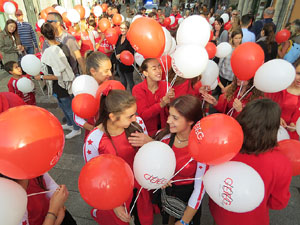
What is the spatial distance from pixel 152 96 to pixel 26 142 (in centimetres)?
168

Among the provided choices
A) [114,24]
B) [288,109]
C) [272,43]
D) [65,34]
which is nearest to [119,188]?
[288,109]

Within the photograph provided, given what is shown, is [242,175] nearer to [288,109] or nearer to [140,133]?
[140,133]

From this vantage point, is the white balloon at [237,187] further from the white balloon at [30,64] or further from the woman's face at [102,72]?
the white balloon at [30,64]

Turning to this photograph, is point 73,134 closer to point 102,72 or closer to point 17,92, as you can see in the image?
point 17,92

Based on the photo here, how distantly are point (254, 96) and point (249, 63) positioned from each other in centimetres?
48

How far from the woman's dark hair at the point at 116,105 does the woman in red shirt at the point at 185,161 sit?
38 cm

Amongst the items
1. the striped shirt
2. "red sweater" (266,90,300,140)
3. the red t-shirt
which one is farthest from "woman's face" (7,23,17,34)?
"red sweater" (266,90,300,140)

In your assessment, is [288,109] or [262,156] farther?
[288,109]

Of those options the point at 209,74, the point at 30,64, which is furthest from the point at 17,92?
the point at 209,74

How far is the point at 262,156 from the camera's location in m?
1.39

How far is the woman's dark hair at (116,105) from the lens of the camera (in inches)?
66.5

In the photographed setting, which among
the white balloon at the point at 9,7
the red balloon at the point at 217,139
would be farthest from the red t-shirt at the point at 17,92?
the red balloon at the point at 217,139

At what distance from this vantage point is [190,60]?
202 cm

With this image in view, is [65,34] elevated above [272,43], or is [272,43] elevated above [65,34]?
[65,34]
